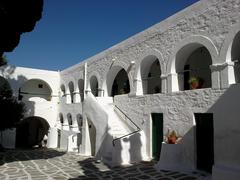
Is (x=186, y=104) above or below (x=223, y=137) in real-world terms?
above

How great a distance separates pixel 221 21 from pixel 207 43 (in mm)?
943

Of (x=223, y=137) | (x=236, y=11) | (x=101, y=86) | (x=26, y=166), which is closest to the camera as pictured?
(x=223, y=137)

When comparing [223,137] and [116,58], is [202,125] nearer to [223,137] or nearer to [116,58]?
[223,137]

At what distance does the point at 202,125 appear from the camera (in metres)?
9.56

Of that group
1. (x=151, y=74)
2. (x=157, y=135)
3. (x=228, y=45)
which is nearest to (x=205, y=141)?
(x=157, y=135)

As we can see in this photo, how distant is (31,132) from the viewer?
90.4 ft

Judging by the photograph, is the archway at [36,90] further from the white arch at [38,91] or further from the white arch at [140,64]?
the white arch at [140,64]

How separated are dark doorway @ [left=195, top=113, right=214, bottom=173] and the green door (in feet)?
7.49

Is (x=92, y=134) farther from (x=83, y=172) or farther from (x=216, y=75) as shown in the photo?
(x=216, y=75)

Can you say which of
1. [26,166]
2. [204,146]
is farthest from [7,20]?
[204,146]

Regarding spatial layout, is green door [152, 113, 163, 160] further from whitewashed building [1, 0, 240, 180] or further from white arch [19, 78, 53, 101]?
white arch [19, 78, 53, 101]

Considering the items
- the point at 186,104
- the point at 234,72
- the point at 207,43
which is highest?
the point at 207,43

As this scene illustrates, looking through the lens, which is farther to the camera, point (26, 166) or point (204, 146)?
point (26, 166)

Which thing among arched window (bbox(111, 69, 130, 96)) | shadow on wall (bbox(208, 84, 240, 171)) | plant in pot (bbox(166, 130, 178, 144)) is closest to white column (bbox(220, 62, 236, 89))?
shadow on wall (bbox(208, 84, 240, 171))
